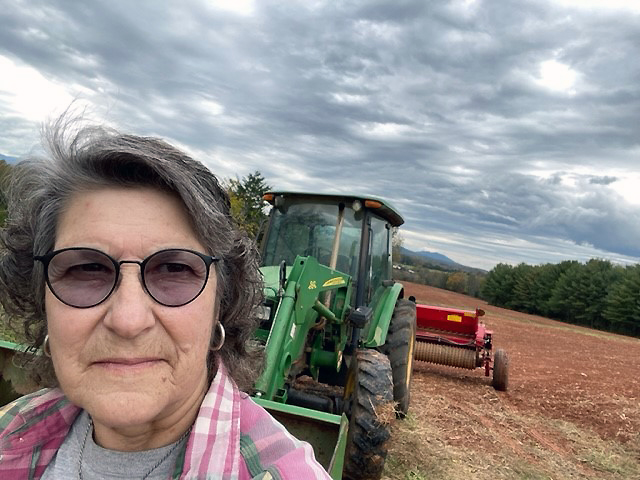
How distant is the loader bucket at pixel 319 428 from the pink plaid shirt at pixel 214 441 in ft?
5.00

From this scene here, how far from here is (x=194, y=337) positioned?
3.93 feet

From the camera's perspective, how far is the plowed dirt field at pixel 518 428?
492cm

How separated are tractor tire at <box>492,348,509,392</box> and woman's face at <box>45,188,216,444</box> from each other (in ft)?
25.5

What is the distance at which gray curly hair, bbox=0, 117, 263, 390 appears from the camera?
1.22m

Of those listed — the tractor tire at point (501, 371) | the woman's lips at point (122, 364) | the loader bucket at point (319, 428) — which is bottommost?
the tractor tire at point (501, 371)

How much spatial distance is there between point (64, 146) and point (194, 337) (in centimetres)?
60

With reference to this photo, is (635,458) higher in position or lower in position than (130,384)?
lower

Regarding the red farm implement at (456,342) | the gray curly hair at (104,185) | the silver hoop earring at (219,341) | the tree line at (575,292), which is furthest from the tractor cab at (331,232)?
the tree line at (575,292)

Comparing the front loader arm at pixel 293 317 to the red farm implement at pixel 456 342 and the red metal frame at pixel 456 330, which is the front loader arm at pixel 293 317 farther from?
the red metal frame at pixel 456 330

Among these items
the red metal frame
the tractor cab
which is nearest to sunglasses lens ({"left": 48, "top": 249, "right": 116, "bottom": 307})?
the tractor cab

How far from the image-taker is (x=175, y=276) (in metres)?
1.19

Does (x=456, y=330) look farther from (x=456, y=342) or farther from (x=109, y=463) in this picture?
(x=109, y=463)

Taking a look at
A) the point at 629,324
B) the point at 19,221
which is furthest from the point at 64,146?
the point at 629,324

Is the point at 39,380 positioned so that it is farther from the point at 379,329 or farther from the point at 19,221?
the point at 379,329
